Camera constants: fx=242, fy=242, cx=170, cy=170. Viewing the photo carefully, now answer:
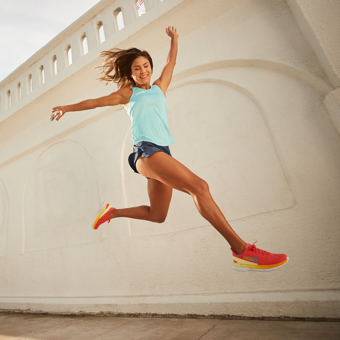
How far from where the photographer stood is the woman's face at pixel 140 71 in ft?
6.40

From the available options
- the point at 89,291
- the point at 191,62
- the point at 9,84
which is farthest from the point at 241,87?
the point at 9,84

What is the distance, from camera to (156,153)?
168 centimetres

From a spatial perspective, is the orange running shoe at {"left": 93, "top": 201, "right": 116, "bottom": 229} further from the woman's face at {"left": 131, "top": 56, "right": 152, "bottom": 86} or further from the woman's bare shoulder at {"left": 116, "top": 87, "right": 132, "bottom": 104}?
the woman's face at {"left": 131, "top": 56, "right": 152, "bottom": 86}

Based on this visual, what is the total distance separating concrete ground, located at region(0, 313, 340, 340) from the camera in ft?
6.17

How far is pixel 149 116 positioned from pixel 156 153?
12.3 inches

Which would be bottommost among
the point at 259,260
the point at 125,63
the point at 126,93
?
the point at 259,260

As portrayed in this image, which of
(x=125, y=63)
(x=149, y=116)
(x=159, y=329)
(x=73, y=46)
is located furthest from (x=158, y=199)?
(x=73, y=46)

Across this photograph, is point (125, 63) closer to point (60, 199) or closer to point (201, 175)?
point (201, 175)

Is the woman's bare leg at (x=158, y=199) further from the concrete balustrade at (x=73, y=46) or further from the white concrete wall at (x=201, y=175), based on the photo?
the concrete balustrade at (x=73, y=46)

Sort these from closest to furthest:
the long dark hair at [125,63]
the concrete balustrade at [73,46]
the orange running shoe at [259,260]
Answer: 1. the orange running shoe at [259,260]
2. the long dark hair at [125,63]
3. the concrete balustrade at [73,46]

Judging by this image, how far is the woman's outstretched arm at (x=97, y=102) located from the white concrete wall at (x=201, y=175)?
1309mm

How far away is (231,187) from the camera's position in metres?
2.73

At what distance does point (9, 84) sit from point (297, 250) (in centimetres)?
583

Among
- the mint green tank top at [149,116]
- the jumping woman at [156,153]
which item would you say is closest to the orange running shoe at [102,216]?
the jumping woman at [156,153]
